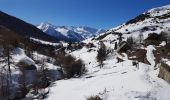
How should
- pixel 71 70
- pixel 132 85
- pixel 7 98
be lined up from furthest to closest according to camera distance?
pixel 71 70, pixel 7 98, pixel 132 85

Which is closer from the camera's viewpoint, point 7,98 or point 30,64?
point 7,98

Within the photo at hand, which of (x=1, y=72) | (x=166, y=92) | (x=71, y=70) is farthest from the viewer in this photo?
(x=71, y=70)

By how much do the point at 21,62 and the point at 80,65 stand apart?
1974 cm

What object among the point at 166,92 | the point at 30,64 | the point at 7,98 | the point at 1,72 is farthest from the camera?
the point at 30,64

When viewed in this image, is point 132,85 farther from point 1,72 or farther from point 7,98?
point 1,72

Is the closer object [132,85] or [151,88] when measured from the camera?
[151,88]

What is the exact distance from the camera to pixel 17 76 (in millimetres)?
80250

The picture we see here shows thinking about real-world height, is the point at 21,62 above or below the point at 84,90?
above

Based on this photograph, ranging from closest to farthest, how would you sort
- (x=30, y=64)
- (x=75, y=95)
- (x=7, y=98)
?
(x=75, y=95), (x=7, y=98), (x=30, y=64)

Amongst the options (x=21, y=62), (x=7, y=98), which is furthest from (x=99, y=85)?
(x=21, y=62)

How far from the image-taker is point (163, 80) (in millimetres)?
42594

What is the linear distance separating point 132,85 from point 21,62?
190 feet

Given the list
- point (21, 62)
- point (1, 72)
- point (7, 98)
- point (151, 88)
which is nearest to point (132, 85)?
point (151, 88)

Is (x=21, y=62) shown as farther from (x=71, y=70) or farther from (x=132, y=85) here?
(x=132, y=85)
